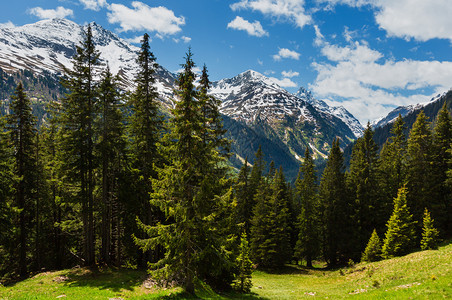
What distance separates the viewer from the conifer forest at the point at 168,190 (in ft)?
49.8

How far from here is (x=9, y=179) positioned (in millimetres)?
20797

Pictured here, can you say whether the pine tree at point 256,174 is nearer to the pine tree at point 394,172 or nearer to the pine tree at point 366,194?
the pine tree at point 366,194

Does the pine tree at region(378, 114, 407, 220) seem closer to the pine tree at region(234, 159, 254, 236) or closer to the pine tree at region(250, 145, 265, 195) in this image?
the pine tree at region(250, 145, 265, 195)

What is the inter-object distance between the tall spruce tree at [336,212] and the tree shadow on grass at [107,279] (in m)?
31.6

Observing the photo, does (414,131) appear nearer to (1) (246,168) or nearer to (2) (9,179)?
(1) (246,168)

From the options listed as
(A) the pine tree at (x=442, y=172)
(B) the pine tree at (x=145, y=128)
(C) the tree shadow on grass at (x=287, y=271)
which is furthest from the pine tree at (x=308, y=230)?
(B) the pine tree at (x=145, y=128)

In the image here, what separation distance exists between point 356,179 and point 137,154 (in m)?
34.6

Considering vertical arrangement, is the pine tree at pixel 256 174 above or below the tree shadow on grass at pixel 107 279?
above

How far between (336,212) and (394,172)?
10.8 meters

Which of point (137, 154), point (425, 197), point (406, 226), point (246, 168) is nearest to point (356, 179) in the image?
point (425, 197)

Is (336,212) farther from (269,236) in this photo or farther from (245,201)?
(245,201)

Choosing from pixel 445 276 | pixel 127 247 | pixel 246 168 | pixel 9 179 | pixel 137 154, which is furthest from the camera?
pixel 246 168

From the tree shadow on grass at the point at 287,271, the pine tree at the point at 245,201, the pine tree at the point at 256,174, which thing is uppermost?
the pine tree at the point at 256,174

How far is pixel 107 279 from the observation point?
1909 centimetres
